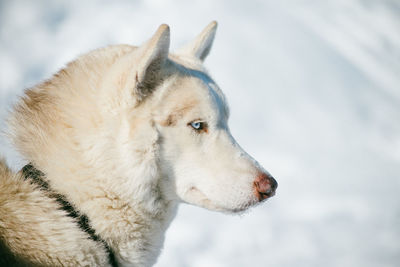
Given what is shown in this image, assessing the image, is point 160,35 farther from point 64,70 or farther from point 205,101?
point 64,70

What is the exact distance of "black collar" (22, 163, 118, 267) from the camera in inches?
111

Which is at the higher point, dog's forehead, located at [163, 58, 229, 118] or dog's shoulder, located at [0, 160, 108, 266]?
dog's forehead, located at [163, 58, 229, 118]

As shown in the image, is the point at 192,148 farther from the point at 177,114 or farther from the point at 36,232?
the point at 36,232

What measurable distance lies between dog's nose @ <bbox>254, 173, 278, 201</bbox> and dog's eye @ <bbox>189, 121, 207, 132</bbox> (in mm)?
609

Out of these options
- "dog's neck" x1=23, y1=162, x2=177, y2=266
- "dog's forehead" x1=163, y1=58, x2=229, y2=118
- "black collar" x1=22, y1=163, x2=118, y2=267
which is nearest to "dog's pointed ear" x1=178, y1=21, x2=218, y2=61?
"dog's forehead" x1=163, y1=58, x2=229, y2=118

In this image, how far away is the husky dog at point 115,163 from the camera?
275 cm

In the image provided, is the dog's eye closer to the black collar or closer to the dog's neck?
the dog's neck

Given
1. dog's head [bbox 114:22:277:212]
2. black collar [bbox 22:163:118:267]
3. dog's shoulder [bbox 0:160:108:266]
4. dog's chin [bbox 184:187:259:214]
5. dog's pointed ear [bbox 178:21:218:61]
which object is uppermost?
dog's pointed ear [bbox 178:21:218:61]

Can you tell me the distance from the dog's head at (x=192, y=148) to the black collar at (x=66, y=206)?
62 centimetres

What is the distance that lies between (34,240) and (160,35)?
172 cm

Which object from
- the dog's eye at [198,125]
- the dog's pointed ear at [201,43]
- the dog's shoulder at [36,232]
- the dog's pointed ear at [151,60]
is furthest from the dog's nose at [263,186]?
the dog's pointed ear at [201,43]

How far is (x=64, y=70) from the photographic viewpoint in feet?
10.5

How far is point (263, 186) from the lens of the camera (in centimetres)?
317

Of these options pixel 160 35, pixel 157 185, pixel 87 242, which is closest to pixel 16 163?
pixel 87 242
